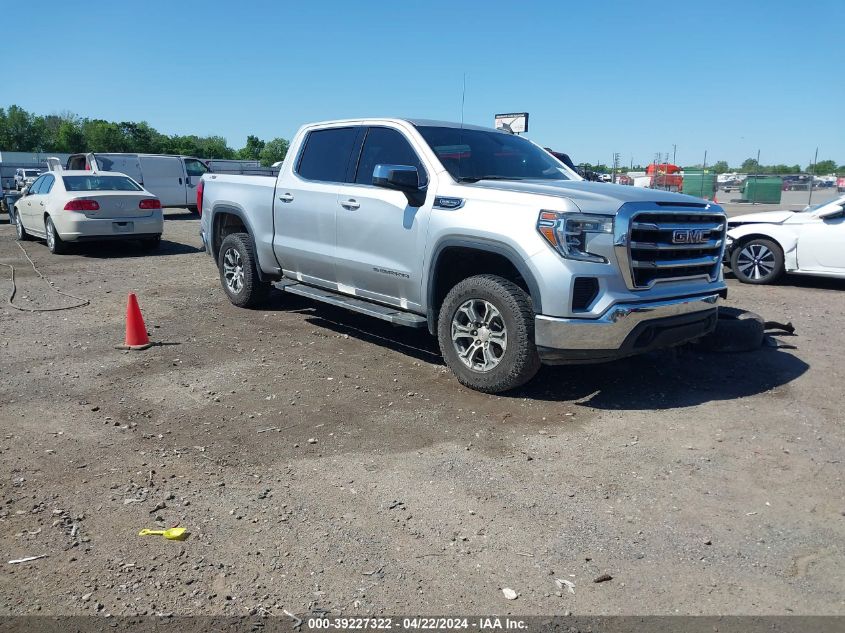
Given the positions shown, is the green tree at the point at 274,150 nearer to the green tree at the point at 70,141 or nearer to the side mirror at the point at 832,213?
the green tree at the point at 70,141

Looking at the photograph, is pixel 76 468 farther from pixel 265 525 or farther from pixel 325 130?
pixel 325 130

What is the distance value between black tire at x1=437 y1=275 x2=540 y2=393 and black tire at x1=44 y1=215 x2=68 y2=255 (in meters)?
10.1

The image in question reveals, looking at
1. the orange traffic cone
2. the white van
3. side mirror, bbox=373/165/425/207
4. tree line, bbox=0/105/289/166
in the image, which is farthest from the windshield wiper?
tree line, bbox=0/105/289/166

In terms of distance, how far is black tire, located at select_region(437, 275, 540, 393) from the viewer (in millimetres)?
4898

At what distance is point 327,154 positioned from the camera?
6746 millimetres

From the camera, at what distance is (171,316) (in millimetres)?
7883

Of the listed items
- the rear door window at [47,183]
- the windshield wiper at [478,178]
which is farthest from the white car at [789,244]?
the rear door window at [47,183]

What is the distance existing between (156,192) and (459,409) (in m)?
18.1

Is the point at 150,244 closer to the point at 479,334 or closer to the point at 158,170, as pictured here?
the point at 158,170

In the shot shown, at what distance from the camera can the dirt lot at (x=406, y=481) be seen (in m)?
2.91

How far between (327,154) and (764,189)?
3276cm

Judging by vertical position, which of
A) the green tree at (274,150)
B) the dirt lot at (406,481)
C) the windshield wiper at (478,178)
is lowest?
the dirt lot at (406,481)

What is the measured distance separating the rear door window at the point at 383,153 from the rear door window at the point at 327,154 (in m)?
0.23

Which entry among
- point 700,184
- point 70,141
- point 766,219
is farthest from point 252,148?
point 766,219
